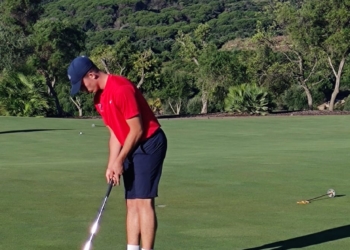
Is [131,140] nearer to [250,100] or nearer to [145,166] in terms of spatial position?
[145,166]

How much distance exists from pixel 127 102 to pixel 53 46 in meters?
40.6

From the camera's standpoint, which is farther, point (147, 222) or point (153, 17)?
point (153, 17)

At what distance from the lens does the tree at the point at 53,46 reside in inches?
1807

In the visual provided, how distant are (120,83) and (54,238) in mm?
1893

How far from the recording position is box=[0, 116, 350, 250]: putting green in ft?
24.7

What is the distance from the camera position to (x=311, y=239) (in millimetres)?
7535

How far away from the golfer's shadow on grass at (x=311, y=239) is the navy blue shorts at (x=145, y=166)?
4.07ft

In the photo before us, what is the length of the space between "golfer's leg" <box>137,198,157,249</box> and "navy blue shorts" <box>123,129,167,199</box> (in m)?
0.06

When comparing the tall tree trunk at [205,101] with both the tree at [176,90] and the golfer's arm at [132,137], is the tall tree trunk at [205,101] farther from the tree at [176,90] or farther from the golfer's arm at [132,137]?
the golfer's arm at [132,137]

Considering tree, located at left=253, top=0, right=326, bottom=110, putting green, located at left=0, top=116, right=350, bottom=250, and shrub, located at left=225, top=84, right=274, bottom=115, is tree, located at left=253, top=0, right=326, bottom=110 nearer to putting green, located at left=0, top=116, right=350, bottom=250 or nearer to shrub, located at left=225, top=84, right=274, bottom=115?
shrub, located at left=225, top=84, right=274, bottom=115

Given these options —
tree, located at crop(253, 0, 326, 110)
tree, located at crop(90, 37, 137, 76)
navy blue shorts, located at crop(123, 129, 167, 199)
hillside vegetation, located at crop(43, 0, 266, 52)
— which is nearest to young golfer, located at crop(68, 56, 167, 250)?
navy blue shorts, located at crop(123, 129, 167, 199)

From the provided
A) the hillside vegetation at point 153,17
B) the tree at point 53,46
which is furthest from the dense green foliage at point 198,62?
the hillside vegetation at point 153,17

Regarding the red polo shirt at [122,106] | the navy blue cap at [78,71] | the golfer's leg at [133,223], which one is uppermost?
the navy blue cap at [78,71]

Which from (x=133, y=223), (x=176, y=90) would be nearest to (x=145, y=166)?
(x=133, y=223)
